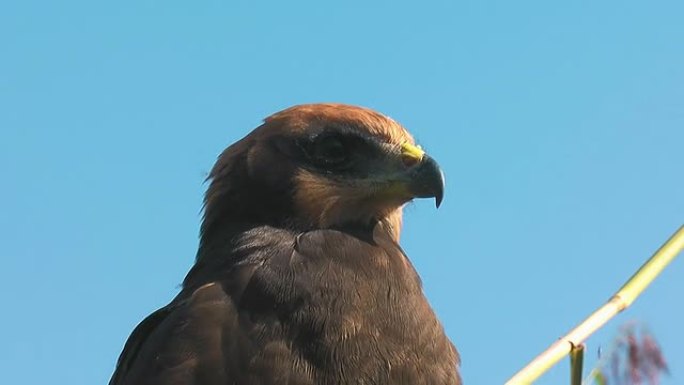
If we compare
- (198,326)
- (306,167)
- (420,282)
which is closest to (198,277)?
(198,326)

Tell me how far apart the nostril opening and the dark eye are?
24 centimetres

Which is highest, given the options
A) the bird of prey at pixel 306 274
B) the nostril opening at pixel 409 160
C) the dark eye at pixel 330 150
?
the dark eye at pixel 330 150

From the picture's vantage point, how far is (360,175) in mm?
3939

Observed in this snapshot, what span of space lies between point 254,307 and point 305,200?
0.60m

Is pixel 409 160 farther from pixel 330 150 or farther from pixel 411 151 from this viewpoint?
pixel 330 150

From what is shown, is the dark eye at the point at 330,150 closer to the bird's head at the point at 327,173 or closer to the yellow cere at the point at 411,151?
the bird's head at the point at 327,173

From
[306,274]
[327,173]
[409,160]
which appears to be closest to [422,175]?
[409,160]

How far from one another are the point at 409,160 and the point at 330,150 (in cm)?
33

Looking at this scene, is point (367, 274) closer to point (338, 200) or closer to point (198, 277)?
point (338, 200)

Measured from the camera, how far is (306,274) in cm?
356

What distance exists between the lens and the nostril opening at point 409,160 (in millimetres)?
3887

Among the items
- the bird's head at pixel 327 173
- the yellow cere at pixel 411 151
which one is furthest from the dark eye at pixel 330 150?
the yellow cere at pixel 411 151

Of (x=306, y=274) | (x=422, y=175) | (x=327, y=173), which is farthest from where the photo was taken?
(x=327, y=173)

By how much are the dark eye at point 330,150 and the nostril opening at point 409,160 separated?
238mm
